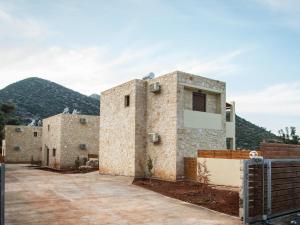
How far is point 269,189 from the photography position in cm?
1010

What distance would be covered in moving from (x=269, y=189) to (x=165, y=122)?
1063cm

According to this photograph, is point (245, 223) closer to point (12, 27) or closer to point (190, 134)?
point (190, 134)

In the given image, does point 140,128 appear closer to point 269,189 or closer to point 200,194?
point 200,194

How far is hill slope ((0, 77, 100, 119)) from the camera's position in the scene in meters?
111

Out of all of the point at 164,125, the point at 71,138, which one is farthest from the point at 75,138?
the point at 164,125

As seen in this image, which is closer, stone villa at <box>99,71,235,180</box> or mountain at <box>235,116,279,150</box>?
stone villa at <box>99,71,235,180</box>

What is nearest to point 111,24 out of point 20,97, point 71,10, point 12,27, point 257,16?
point 71,10

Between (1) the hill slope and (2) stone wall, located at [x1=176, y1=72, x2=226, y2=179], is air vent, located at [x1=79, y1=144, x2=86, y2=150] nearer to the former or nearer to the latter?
(2) stone wall, located at [x1=176, y1=72, x2=226, y2=179]

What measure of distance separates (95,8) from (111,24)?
1.03 metres

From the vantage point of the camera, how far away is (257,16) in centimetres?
1441

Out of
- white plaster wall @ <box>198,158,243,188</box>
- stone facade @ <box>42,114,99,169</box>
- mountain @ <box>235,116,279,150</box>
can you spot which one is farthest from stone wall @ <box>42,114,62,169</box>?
mountain @ <box>235,116,279,150</box>

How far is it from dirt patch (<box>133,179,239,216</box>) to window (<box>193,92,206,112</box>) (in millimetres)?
5160

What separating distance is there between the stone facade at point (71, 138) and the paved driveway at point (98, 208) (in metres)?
17.7

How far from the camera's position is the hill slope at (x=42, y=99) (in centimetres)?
11075
